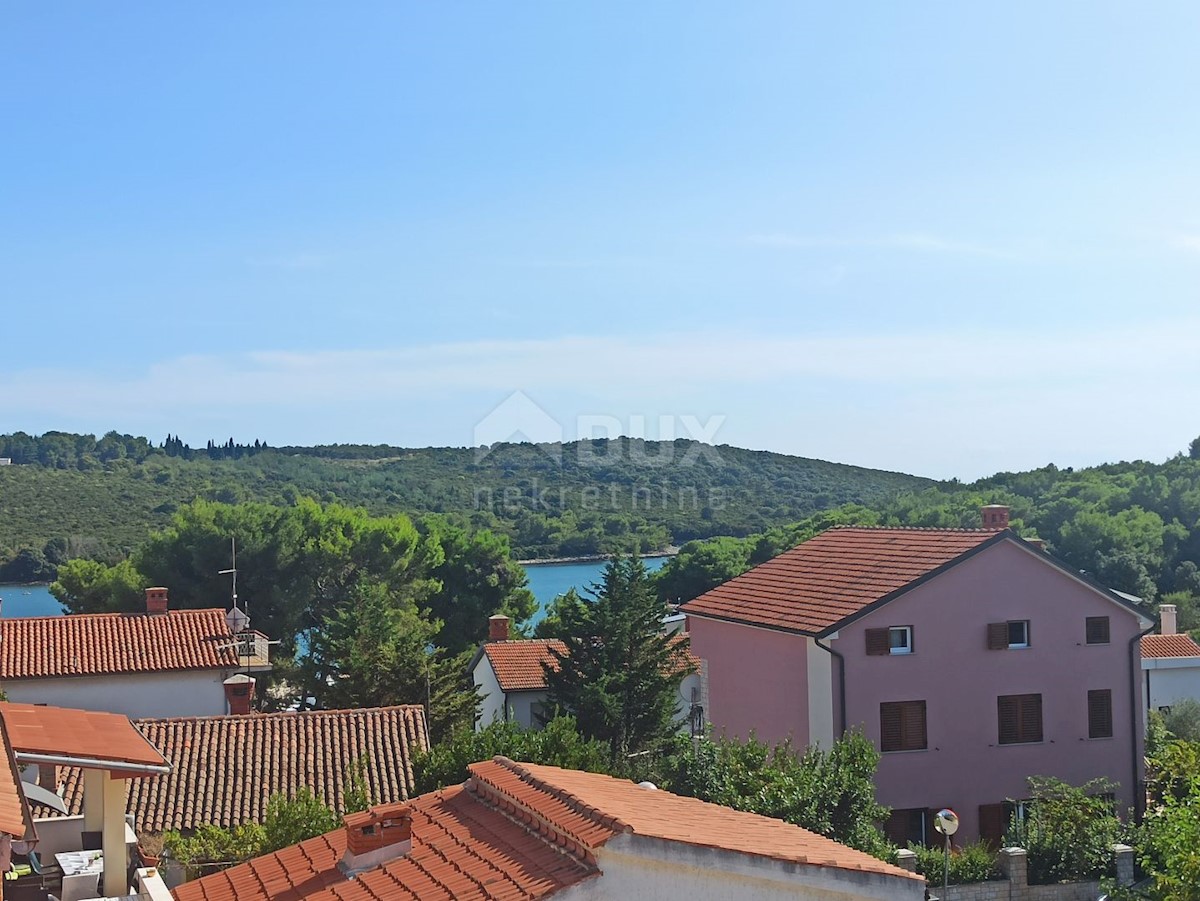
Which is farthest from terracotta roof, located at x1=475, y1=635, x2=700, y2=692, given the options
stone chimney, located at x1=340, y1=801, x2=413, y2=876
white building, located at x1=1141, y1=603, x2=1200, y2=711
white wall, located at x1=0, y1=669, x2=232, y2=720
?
stone chimney, located at x1=340, y1=801, x2=413, y2=876

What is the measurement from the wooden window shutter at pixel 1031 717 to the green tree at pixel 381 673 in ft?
42.3

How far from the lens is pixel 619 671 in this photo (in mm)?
28531

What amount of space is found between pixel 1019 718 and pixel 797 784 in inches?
302

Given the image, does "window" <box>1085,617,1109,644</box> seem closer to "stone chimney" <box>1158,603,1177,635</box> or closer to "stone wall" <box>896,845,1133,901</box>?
"stone wall" <box>896,845,1133,901</box>

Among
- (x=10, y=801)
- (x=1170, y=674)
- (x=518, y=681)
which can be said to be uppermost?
(x=10, y=801)

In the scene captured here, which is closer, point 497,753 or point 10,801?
point 10,801

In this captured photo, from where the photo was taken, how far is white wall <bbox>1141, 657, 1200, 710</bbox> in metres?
36.7

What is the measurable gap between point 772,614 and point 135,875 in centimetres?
1658

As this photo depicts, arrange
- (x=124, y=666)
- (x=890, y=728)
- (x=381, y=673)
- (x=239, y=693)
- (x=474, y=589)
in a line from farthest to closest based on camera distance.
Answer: (x=474, y=589), (x=381, y=673), (x=124, y=666), (x=239, y=693), (x=890, y=728)

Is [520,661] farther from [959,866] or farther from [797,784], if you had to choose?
[959,866]

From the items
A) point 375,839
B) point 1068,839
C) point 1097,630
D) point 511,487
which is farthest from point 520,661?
point 511,487

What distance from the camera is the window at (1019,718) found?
74.4 feet

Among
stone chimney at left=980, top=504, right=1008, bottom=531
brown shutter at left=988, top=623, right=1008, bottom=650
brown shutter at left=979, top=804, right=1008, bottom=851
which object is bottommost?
brown shutter at left=979, top=804, right=1008, bottom=851

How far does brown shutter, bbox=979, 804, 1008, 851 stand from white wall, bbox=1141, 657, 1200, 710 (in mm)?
16869
